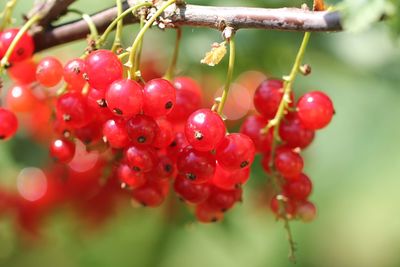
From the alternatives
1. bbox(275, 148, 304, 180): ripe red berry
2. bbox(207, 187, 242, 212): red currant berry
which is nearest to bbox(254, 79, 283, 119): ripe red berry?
bbox(275, 148, 304, 180): ripe red berry

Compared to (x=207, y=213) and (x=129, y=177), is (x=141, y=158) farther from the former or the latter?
(x=207, y=213)

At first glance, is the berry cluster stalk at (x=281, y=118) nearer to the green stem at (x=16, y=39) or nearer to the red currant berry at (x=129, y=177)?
the red currant berry at (x=129, y=177)

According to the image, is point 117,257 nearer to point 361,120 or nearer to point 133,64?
point 361,120

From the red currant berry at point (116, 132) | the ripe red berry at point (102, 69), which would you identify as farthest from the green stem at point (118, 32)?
the red currant berry at point (116, 132)

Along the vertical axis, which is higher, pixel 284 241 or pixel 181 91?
pixel 181 91

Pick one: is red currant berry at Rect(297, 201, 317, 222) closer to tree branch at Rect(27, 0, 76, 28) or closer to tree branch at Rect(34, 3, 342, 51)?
tree branch at Rect(34, 3, 342, 51)

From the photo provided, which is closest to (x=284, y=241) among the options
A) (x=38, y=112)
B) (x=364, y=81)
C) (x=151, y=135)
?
(x=364, y=81)
